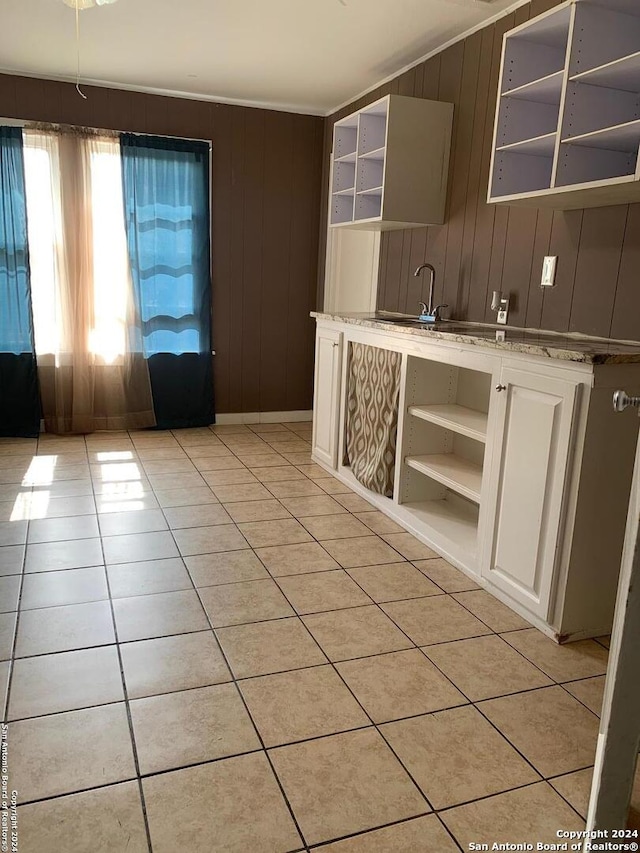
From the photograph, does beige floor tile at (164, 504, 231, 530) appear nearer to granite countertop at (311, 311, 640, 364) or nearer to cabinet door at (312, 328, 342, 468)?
cabinet door at (312, 328, 342, 468)

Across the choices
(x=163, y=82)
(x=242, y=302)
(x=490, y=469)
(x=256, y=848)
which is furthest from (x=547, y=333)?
(x=163, y=82)

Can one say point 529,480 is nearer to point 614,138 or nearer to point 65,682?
point 614,138

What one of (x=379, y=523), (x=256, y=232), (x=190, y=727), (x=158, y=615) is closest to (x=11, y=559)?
(x=158, y=615)

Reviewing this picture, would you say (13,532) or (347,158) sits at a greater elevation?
(347,158)

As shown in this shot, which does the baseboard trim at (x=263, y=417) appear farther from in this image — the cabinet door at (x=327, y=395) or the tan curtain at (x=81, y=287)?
the cabinet door at (x=327, y=395)

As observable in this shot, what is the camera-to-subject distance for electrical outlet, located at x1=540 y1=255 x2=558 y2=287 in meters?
3.00

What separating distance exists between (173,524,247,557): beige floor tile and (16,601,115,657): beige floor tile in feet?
1.94

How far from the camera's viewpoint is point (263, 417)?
580 cm

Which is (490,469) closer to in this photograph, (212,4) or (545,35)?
(545,35)

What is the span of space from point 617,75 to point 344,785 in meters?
2.45

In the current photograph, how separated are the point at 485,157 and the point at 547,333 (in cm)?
111

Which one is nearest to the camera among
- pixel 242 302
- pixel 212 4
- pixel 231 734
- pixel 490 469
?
pixel 231 734

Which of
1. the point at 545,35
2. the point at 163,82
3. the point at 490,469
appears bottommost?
the point at 490,469

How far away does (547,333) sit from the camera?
3.03 metres
